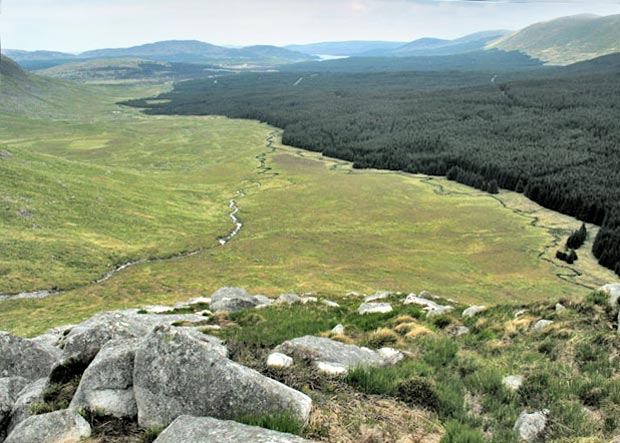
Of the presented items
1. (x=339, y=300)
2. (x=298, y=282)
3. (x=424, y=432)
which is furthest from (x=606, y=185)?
(x=424, y=432)

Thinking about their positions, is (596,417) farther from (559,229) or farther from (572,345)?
(559,229)

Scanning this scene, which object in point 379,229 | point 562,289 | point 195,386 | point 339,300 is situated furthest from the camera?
point 379,229

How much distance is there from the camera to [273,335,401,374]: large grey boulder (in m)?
14.2

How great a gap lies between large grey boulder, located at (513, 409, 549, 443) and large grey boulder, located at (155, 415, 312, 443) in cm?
631

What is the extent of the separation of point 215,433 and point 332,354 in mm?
6939

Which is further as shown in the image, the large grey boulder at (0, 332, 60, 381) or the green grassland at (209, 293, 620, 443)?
the large grey boulder at (0, 332, 60, 381)

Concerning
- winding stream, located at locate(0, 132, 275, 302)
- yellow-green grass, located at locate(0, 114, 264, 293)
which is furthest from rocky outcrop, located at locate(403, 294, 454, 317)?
yellow-green grass, located at locate(0, 114, 264, 293)

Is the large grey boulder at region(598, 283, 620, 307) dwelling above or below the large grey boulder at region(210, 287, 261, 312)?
above

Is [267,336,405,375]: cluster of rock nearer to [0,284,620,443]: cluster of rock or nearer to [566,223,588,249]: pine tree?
[0,284,620,443]: cluster of rock

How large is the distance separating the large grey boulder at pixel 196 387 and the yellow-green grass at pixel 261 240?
3438 centimetres

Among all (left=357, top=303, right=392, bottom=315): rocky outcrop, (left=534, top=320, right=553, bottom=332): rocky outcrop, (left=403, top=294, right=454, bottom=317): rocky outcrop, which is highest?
(left=534, top=320, right=553, bottom=332): rocky outcrop

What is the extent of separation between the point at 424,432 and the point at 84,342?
11349 mm

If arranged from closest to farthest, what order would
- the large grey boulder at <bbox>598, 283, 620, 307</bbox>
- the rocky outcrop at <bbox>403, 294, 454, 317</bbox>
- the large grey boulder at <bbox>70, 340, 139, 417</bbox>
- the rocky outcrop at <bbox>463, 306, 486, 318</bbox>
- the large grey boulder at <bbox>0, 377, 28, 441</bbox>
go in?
the large grey boulder at <bbox>70, 340, 139, 417</bbox> → the large grey boulder at <bbox>0, 377, 28, 441</bbox> → the large grey boulder at <bbox>598, 283, 620, 307</bbox> → the rocky outcrop at <bbox>463, 306, 486, 318</bbox> → the rocky outcrop at <bbox>403, 294, 454, 317</bbox>

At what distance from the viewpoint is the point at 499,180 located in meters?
168
